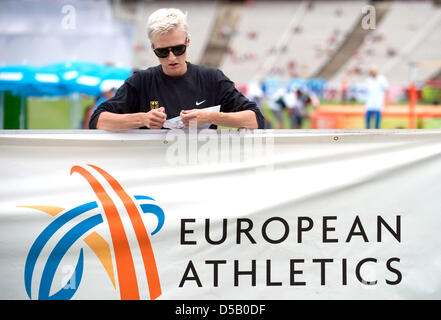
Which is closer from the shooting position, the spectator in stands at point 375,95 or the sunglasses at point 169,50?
the sunglasses at point 169,50

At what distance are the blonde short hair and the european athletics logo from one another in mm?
753

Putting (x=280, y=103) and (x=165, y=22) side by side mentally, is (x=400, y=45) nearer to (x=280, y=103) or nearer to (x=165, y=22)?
(x=280, y=103)

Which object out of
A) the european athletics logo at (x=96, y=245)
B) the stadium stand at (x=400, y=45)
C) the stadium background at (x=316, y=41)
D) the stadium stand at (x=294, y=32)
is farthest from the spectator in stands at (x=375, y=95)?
the stadium stand at (x=294, y=32)

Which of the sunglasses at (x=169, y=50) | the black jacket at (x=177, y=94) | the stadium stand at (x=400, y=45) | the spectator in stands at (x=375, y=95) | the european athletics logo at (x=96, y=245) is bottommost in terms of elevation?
the european athletics logo at (x=96, y=245)

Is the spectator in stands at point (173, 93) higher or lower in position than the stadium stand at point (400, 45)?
lower

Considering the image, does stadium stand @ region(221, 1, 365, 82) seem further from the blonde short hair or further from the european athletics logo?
the european athletics logo

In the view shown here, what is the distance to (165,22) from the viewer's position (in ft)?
9.78

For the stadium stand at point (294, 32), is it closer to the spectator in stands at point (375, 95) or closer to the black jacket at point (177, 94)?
the spectator in stands at point (375, 95)

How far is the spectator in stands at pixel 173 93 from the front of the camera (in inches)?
Result: 117

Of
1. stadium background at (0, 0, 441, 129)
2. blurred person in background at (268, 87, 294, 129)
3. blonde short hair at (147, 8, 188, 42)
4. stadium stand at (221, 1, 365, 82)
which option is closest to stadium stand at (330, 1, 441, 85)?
stadium background at (0, 0, 441, 129)

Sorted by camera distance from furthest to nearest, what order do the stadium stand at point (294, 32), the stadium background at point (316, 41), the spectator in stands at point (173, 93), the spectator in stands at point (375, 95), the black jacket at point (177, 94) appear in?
the stadium stand at point (294, 32) → the stadium background at point (316, 41) → the spectator in stands at point (375, 95) → the black jacket at point (177, 94) → the spectator in stands at point (173, 93)

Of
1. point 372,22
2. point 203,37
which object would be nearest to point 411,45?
point 203,37

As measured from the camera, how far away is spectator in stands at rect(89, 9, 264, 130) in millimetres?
2961
